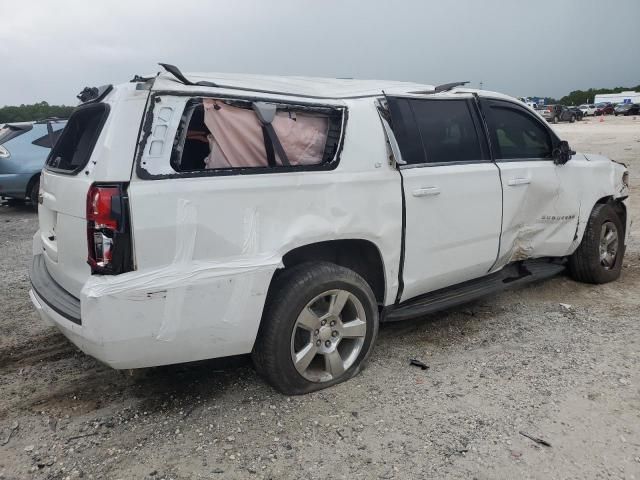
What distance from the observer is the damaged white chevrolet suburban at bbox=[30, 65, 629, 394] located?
2.56m

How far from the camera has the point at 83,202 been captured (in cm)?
261

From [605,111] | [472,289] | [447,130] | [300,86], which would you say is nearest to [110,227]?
[300,86]

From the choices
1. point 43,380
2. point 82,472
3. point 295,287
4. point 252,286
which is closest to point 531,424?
point 295,287

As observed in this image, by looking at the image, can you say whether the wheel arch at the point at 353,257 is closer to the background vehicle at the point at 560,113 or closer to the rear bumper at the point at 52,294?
the rear bumper at the point at 52,294

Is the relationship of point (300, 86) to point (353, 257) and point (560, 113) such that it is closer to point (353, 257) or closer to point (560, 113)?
point (353, 257)

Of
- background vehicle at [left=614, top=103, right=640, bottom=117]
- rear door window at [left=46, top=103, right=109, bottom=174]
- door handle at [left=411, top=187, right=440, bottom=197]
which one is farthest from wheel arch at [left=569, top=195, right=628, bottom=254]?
background vehicle at [left=614, top=103, right=640, bottom=117]

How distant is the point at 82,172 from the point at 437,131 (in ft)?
7.63

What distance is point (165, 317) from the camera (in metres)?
2.60

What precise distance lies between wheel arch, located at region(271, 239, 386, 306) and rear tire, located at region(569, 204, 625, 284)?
2.51 metres

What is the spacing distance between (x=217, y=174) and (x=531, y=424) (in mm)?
2117

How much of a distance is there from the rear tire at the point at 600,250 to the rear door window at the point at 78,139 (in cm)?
419

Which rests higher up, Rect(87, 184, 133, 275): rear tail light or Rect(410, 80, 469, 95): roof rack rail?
Rect(410, 80, 469, 95): roof rack rail

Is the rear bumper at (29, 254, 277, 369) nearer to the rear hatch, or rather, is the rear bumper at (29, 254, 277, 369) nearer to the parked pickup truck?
the rear hatch

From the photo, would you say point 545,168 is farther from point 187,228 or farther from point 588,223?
point 187,228
